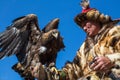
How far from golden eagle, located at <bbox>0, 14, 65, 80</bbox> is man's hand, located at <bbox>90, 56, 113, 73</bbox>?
4.50ft

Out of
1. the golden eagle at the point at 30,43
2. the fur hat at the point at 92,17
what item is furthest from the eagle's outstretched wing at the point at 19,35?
the fur hat at the point at 92,17

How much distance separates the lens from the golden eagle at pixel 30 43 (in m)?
12.2

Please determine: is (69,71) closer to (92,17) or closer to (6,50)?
(92,17)

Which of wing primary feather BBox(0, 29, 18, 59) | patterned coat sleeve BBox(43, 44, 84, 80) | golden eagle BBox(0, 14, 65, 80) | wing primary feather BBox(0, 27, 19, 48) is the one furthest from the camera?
Result: wing primary feather BBox(0, 27, 19, 48)

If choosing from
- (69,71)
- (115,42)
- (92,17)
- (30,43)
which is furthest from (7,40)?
(115,42)

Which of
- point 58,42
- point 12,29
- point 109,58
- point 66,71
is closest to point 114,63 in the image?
point 109,58

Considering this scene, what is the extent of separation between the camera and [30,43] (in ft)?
42.9

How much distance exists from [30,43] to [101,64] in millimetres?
2809

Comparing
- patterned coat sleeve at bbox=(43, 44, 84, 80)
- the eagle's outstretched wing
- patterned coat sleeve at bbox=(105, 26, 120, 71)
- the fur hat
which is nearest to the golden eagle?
the eagle's outstretched wing

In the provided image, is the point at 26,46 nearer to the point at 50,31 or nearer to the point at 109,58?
the point at 50,31

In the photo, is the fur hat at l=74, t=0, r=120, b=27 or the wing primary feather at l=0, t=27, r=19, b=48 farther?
the wing primary feather at l=0, t=27, r=19, b=48

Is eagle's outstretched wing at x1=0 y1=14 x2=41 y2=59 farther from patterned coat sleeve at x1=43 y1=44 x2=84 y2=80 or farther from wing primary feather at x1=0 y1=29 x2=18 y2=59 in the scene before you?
patterned coat sleeve at x1=43 y1=44 x2=84 y2=80

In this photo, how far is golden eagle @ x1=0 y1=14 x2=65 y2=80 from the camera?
481 inches

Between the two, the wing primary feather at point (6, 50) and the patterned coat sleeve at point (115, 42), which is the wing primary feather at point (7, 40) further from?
the patterned coat sleeve at point (115, 42)
